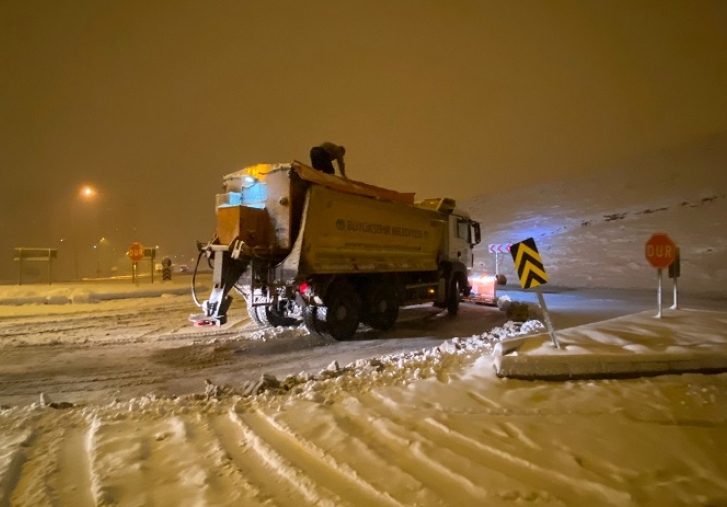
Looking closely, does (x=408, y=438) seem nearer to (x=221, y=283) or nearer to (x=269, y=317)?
(x=221, y=283)

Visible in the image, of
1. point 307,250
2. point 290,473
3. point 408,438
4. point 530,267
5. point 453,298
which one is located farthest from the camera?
point 453,298

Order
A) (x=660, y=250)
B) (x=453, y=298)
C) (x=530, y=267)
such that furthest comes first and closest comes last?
(x=453, y=298) < (x=660, y=250) < (x=530, y=267)

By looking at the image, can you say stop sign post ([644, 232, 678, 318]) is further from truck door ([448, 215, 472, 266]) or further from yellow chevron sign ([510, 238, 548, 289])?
truck door ([448, 215, 472, 266])

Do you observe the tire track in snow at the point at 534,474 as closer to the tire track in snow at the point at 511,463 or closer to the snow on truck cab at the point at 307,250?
the tire track in snow at the point at 511,463

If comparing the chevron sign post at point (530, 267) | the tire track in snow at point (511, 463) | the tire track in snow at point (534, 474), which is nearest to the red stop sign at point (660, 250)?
the chevron sign post at point (530, 267)

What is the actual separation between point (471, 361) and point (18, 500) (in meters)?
5.41

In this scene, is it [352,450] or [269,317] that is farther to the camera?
[269,317]

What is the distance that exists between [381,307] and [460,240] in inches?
210

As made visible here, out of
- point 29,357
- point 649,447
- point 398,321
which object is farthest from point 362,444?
point 398,321

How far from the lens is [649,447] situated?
12.8 feet

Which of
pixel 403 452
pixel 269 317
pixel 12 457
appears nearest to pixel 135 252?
pixel 269 317

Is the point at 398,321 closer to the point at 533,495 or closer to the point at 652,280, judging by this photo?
the point at 533,495

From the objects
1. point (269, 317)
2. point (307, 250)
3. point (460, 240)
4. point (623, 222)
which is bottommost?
point (269, 317)

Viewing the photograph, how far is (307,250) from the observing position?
941 cm
